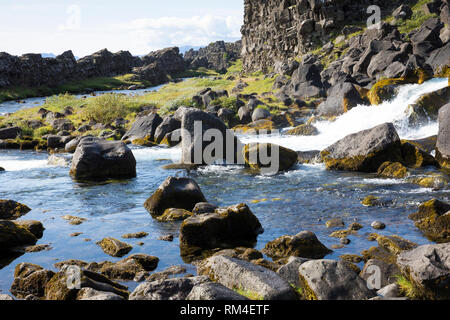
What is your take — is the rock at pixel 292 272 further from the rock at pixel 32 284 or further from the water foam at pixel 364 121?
the water foam at pixel 364 121

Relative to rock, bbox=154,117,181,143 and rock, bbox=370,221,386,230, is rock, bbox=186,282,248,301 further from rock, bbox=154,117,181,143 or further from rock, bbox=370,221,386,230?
rock, bbox=154,117,181,143

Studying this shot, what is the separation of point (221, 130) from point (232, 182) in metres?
5.49

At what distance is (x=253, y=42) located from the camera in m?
102

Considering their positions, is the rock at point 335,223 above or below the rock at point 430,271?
below

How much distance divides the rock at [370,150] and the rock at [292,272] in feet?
40.6

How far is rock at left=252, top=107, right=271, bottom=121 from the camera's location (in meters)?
40.1

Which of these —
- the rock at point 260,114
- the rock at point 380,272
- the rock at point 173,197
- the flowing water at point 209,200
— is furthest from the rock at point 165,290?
the rock at point 260,114

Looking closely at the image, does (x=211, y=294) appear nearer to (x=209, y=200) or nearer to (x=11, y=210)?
(x=209, y=200)

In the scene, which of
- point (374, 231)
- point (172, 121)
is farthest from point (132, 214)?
point (172, 121)

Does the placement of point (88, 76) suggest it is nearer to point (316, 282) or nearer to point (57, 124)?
point (57, 124)

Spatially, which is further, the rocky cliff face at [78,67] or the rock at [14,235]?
the rocky cliff face at [78,67]

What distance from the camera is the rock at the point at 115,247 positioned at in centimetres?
1202

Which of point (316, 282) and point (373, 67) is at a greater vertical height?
point (373, 67)

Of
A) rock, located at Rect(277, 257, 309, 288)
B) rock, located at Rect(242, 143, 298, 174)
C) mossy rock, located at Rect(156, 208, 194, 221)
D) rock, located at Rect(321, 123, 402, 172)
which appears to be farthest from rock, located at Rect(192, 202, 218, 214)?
rock, located at Rect(321, 123, 402, 172)
